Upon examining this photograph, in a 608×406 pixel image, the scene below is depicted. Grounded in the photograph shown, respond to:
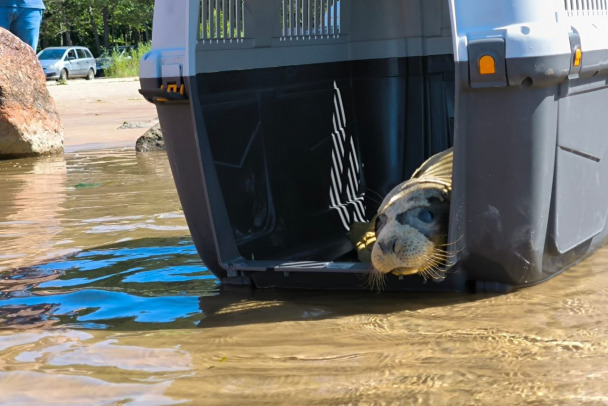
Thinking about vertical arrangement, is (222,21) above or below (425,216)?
above

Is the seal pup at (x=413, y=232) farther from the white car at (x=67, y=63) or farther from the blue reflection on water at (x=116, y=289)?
the white car at (x=67, y=63)

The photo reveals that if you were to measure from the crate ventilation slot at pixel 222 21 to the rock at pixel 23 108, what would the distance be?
7177 mm

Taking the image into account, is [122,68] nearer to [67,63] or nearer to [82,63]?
[67,63]

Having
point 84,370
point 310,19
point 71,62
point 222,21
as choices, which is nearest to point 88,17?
point 71,62

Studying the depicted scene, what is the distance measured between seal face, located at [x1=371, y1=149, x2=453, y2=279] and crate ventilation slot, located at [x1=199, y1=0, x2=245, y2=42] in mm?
1133

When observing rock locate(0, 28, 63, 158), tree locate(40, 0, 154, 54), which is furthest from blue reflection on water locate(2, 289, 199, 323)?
tree locate(40, 0, 154, 54)

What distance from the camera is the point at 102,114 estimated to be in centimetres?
1744

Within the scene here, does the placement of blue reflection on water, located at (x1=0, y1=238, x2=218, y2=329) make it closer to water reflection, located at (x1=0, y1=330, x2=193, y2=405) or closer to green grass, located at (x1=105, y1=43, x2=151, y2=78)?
water reflection, located at (x1=0, y1=330, x2=193, y2=405)

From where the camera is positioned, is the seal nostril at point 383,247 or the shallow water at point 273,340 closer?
the shallow water at point 273,340

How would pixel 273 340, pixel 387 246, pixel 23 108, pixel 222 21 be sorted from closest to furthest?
pixel 273 340
pixel 387 246
pixel 222 21
pixel 23 108

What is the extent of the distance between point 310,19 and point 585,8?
177cm

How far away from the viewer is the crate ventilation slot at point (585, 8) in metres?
3.89

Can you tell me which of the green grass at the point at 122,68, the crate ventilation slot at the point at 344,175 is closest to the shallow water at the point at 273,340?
the crate ventilation slot at the point at 344,175

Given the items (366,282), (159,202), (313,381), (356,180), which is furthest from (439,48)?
(313,381)
